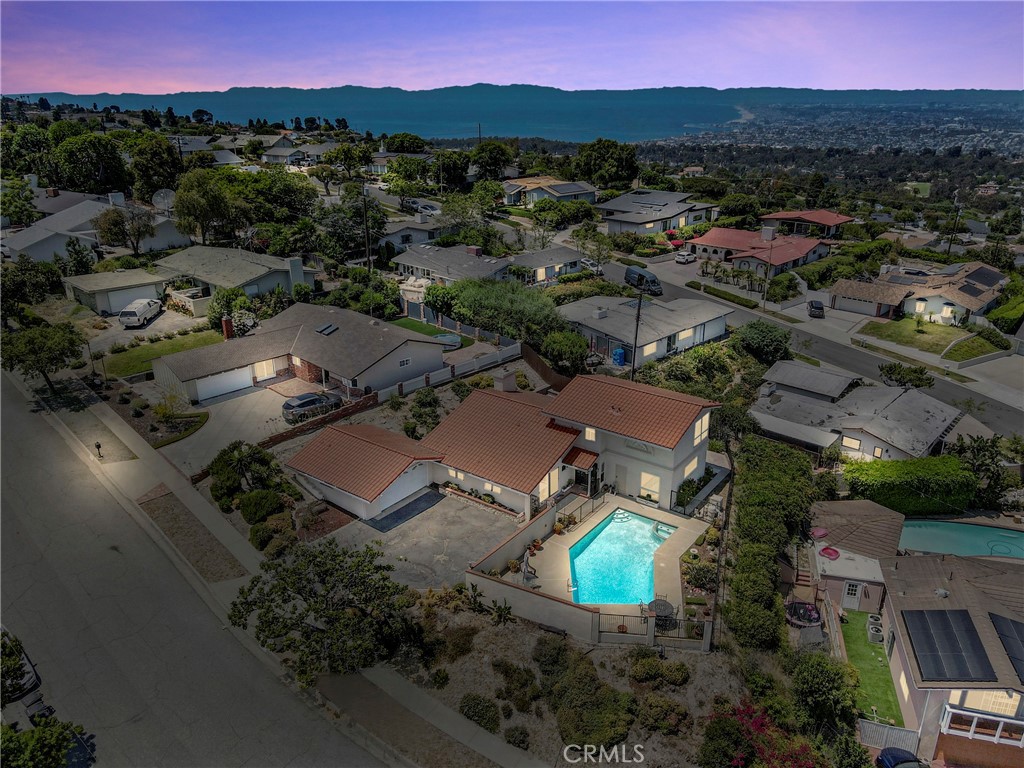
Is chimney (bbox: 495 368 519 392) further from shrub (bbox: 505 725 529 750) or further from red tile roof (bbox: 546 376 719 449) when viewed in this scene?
shrub (bbox: 505 725 529 750)

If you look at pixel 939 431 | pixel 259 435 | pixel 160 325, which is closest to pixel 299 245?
pixel 160 325

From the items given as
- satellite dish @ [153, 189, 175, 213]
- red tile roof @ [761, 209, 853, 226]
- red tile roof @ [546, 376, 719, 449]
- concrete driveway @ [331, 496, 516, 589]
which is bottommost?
concrete driveway @ [331, 496, 516, 589]

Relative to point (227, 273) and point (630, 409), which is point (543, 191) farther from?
point (630, 409)

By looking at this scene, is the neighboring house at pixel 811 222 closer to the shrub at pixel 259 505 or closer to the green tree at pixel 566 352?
the green tree at pixel 566 352

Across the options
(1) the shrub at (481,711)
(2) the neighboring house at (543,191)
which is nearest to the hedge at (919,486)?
(1) the shrub at (481,711)

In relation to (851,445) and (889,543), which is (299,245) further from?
(889,543)

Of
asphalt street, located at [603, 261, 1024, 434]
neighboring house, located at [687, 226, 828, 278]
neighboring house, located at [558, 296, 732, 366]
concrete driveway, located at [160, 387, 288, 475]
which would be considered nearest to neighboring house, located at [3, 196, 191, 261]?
concrete driveway, located at [160, 387, 288, 475]
